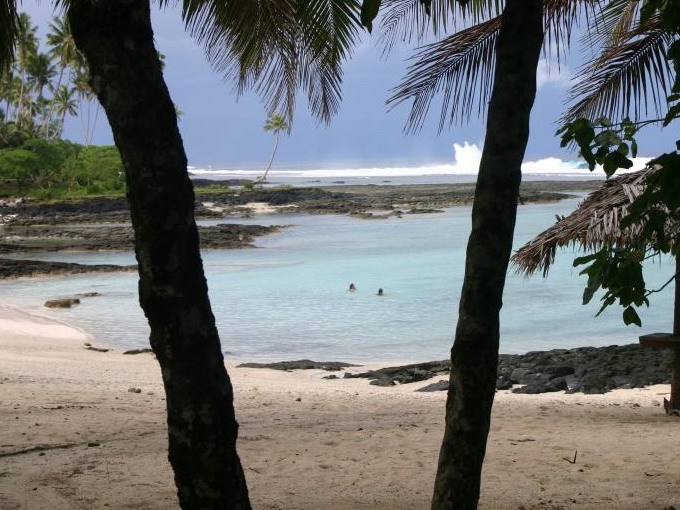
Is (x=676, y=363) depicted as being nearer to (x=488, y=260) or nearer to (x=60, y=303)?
(x=488, y=260)

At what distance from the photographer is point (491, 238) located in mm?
3062

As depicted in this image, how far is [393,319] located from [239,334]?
297 cm

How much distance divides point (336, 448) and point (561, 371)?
510cm

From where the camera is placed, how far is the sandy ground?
470cm

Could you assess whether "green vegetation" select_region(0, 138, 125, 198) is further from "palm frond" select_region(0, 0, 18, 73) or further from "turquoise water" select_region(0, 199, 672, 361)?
"palm frond" select_region(0, 0, 18, 73)

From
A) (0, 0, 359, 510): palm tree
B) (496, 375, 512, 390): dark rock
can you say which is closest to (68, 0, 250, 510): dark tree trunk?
(0, 0, 359, 510): palm tree

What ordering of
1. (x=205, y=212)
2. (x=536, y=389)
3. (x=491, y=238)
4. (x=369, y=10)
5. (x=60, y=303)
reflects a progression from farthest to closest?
1. (x=205, y=212)
2. (x=60, y=303)
3. (x=536, y=389)
4. (x=491, y=238)
5. (x=369, y=10)

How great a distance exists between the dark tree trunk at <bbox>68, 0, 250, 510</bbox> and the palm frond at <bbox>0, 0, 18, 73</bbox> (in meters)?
0.97

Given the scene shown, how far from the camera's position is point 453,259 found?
88.8 ft

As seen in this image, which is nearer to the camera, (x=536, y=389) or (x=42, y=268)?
(x=536, y=389)

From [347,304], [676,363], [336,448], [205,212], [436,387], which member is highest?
[676,363]

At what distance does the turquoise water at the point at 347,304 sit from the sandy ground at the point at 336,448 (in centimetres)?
546

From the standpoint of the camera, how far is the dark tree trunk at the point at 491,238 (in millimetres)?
3066

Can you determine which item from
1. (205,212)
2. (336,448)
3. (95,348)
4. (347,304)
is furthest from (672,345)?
(205,212)
